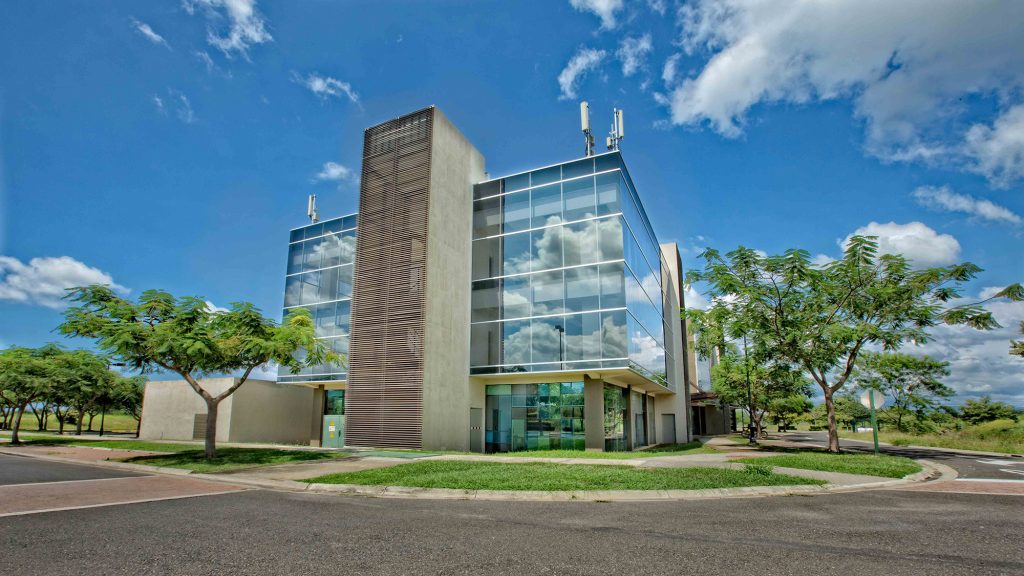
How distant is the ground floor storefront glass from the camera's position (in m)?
27.0

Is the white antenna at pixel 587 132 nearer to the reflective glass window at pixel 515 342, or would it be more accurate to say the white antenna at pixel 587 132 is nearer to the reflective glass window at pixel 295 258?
the reflective glass window at pixel 515 342

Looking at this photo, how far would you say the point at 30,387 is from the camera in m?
30.2

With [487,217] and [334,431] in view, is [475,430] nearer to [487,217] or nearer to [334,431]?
[334,431]

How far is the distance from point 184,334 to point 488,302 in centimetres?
1509

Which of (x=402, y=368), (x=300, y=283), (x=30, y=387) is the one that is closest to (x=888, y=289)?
(x=402, y=368)

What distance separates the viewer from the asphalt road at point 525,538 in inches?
213

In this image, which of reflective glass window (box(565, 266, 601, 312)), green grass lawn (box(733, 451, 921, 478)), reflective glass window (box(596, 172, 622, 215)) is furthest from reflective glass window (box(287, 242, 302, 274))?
green grass lawn (box(733, 451, 921, 478))

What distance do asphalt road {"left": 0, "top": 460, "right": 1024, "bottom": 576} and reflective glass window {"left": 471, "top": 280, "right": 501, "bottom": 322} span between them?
19.5m

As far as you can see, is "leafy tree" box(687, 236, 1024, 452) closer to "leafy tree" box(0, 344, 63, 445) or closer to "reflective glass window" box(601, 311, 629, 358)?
"reflective glass window" box(601, 311, 629, 358)

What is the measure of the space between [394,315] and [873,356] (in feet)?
88.1

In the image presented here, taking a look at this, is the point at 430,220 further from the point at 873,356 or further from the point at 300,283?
the point at 873,356

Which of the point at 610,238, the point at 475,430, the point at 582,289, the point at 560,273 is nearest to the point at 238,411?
the point at 475,430

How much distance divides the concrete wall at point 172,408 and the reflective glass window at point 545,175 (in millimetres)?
22911

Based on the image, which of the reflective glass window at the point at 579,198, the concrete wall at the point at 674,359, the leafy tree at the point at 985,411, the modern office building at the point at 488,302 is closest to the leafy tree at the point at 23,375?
the modern office building at the point at 488,302
